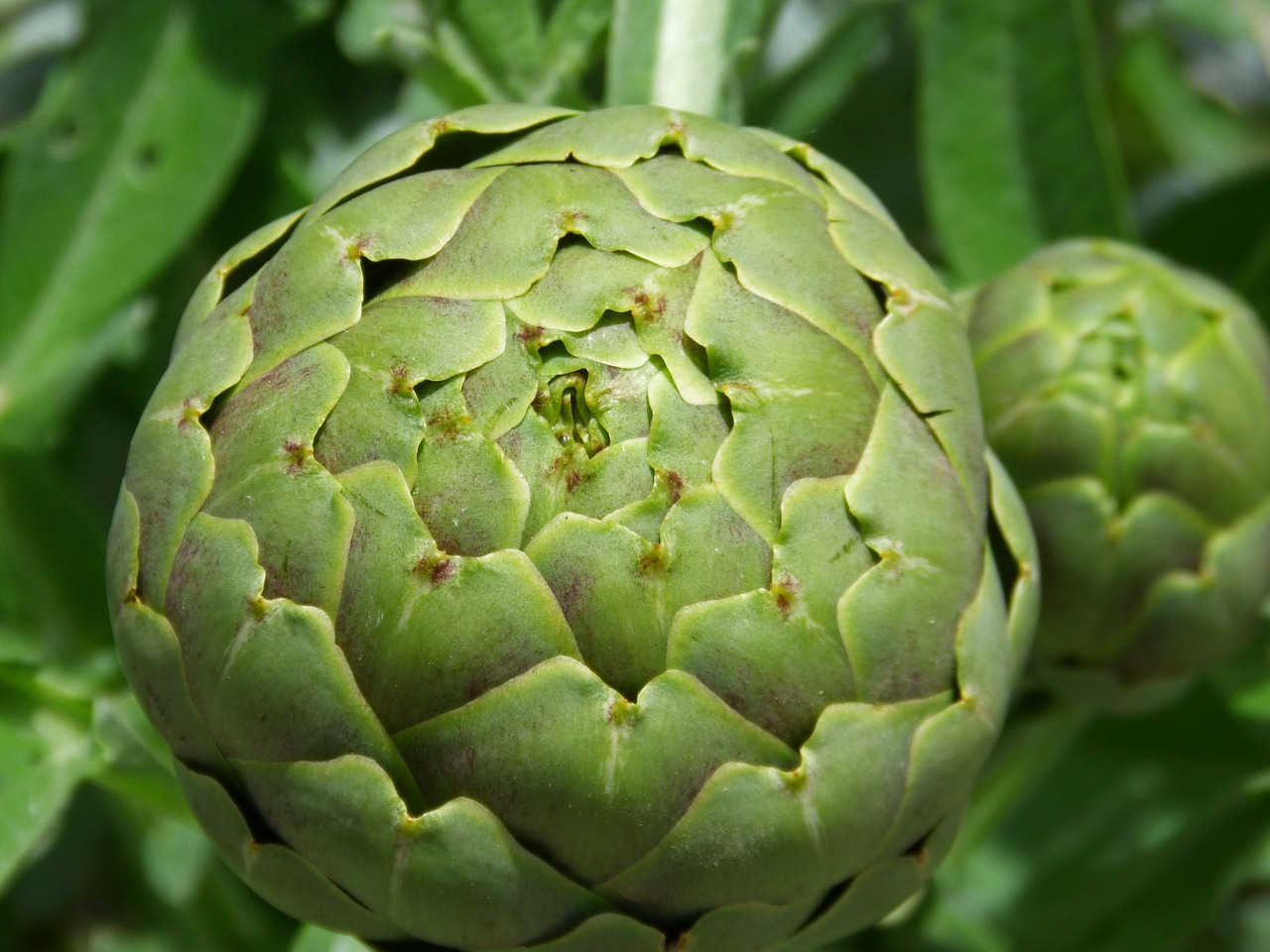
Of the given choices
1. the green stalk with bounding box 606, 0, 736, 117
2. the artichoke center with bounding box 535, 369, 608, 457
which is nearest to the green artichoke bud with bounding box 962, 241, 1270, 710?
the green stalk with bounding box 606, 0, 736, 117

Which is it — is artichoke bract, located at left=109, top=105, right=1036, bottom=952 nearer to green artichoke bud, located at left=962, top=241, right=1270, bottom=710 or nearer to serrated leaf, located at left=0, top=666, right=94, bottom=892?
green artichoke bud, located at left=962, top=241, right=1270, bottom=710

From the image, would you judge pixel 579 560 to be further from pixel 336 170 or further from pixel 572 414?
pixel 336 170

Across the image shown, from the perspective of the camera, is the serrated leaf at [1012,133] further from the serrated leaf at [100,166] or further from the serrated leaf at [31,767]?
the serrated leaf at [31,767]

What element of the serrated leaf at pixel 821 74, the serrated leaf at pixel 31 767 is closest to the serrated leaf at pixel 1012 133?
the serrated leaf at pixel 821 74

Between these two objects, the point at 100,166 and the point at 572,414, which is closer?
the point at 572,414

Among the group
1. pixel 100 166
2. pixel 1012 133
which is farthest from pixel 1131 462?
pixel 100 166

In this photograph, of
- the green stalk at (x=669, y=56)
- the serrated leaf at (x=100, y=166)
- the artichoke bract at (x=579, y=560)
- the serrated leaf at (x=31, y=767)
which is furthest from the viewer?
the serrated leaf at (x=100, y=166)
